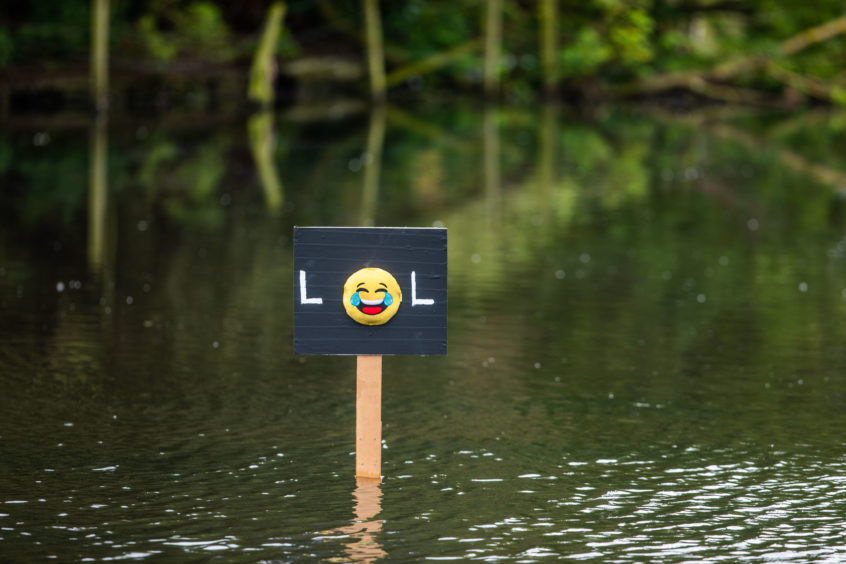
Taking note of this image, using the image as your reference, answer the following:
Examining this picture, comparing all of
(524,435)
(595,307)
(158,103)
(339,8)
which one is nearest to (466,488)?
(524,435)

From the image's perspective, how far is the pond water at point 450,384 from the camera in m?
7.18

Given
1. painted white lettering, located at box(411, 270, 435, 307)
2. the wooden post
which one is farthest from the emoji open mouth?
the wooden post

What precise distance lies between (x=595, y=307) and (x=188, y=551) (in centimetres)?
703

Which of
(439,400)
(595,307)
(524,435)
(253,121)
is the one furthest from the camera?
(253,121)

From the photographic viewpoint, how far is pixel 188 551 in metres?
6.73

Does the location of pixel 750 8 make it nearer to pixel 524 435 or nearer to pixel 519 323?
pixel 519 323

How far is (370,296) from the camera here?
7.44m

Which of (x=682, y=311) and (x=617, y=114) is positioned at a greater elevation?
(x=617, y=114)

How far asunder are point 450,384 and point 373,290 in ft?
9.59

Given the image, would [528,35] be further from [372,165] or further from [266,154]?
[372,165]

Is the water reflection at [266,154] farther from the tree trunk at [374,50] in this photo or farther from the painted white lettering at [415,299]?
the painted white lettering at [415,299]

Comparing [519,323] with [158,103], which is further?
[158,103]

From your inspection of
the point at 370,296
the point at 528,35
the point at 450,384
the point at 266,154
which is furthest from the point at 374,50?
the point at 370,296

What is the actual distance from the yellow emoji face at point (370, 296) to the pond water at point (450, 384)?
35.3 inches
